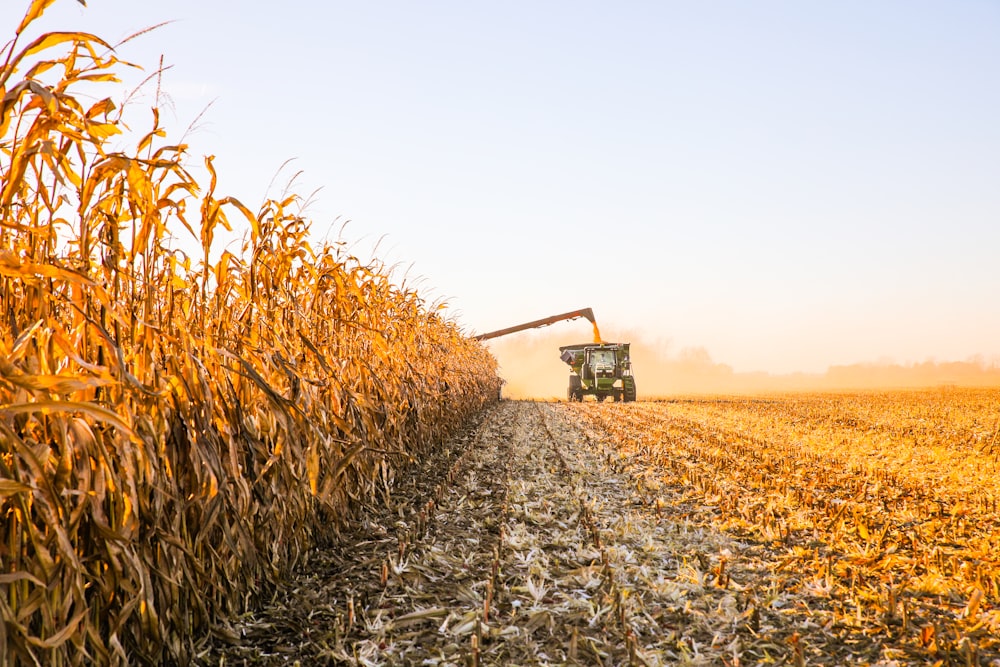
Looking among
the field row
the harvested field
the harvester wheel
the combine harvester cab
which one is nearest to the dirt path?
the harvested field

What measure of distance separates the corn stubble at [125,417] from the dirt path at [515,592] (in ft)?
1.24

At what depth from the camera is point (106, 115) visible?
2.53 metres

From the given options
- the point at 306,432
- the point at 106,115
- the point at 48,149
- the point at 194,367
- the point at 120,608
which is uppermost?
the point at 106,115

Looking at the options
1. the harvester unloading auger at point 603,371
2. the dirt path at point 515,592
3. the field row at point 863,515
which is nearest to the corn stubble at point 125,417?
the dirt path at point 515,592

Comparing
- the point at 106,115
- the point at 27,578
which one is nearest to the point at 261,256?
the point at 106,115

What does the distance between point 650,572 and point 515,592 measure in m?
0.96

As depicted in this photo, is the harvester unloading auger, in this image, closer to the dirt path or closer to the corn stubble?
the dirt path

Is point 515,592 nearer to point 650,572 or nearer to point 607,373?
point 650,572

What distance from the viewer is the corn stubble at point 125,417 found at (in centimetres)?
213

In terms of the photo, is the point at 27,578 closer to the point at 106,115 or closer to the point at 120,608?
the point at 120,608

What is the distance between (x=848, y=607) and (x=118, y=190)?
4.20 meters

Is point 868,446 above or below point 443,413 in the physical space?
below

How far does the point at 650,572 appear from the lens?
175 inches

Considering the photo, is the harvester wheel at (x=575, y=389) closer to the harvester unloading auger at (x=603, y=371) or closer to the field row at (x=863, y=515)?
the harvester unloading auger at (x=603, y=371)
